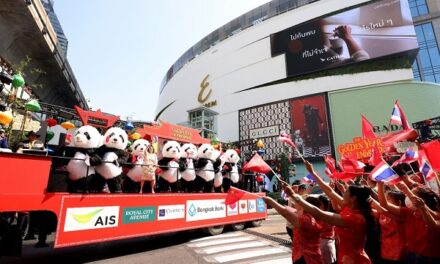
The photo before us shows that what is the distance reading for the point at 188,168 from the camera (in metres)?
8.41

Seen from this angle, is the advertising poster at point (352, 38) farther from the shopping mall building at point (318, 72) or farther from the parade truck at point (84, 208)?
the parade truck at point (84, 208)

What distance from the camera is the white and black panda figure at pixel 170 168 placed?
8242 millimetres

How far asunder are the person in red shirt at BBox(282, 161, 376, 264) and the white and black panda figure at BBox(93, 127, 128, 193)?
196 inches

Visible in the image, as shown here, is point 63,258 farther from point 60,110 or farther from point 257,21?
point 257,21

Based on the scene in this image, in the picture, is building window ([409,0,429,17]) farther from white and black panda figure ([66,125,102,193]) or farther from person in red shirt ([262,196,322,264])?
person in red shirt ([262,196,322,264])

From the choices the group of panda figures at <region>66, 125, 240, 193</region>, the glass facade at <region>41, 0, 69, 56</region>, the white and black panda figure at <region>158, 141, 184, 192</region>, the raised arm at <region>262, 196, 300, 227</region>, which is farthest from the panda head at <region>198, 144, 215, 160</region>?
the glass facade at <region>41, 0, 69, 56</region>

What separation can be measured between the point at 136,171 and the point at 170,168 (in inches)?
40.0

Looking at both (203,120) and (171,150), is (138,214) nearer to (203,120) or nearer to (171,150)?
(171,150)

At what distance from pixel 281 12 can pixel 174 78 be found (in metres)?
27.1

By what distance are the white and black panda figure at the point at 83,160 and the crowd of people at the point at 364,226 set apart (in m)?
4.77

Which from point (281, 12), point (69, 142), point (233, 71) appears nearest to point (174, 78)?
point (233, 71)

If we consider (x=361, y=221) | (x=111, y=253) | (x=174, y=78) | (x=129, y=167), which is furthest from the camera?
(x=174, y=78)

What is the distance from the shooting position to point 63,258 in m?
6.38

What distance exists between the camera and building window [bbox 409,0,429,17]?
144 feet
